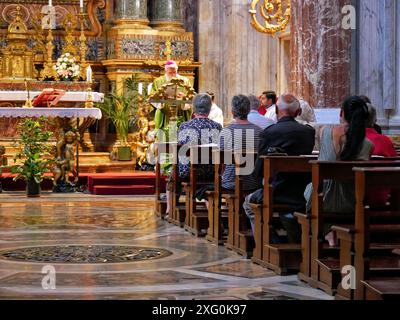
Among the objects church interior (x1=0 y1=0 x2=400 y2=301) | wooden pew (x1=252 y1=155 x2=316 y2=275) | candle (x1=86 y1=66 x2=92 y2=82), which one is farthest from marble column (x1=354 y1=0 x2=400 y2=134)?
candle (x1=86 y1=66 x2=92 y2=82)

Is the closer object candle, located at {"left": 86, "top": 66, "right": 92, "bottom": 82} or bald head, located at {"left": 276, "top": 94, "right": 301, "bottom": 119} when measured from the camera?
bald head, located at {"left": 276, "top": 94, "right": 301, "bottom": 119}

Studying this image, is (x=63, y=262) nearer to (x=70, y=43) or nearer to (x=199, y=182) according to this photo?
(x=199, y=182)

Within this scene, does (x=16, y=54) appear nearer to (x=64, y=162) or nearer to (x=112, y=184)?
(x=64, y=162)

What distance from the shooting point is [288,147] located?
9508mm

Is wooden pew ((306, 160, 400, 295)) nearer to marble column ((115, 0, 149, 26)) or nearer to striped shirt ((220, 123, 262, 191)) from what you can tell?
striped shirt ((220, 123, 262, 191))

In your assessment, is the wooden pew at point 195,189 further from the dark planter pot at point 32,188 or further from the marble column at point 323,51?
the dark planter pot at point 32,188

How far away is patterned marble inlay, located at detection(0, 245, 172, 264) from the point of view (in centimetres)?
968

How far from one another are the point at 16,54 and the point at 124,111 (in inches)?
88.3

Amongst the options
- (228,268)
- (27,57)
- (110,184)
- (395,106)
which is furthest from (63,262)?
(27,57)

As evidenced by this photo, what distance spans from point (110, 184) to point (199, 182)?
529cm

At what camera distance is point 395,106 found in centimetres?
1394

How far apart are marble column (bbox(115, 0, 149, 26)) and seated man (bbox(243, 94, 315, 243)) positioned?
12498 millimetres

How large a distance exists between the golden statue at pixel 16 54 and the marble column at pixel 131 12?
205 cm

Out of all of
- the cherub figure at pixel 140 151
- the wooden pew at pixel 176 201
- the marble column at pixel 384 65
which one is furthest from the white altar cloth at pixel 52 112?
the marble column at pixel 384 65
